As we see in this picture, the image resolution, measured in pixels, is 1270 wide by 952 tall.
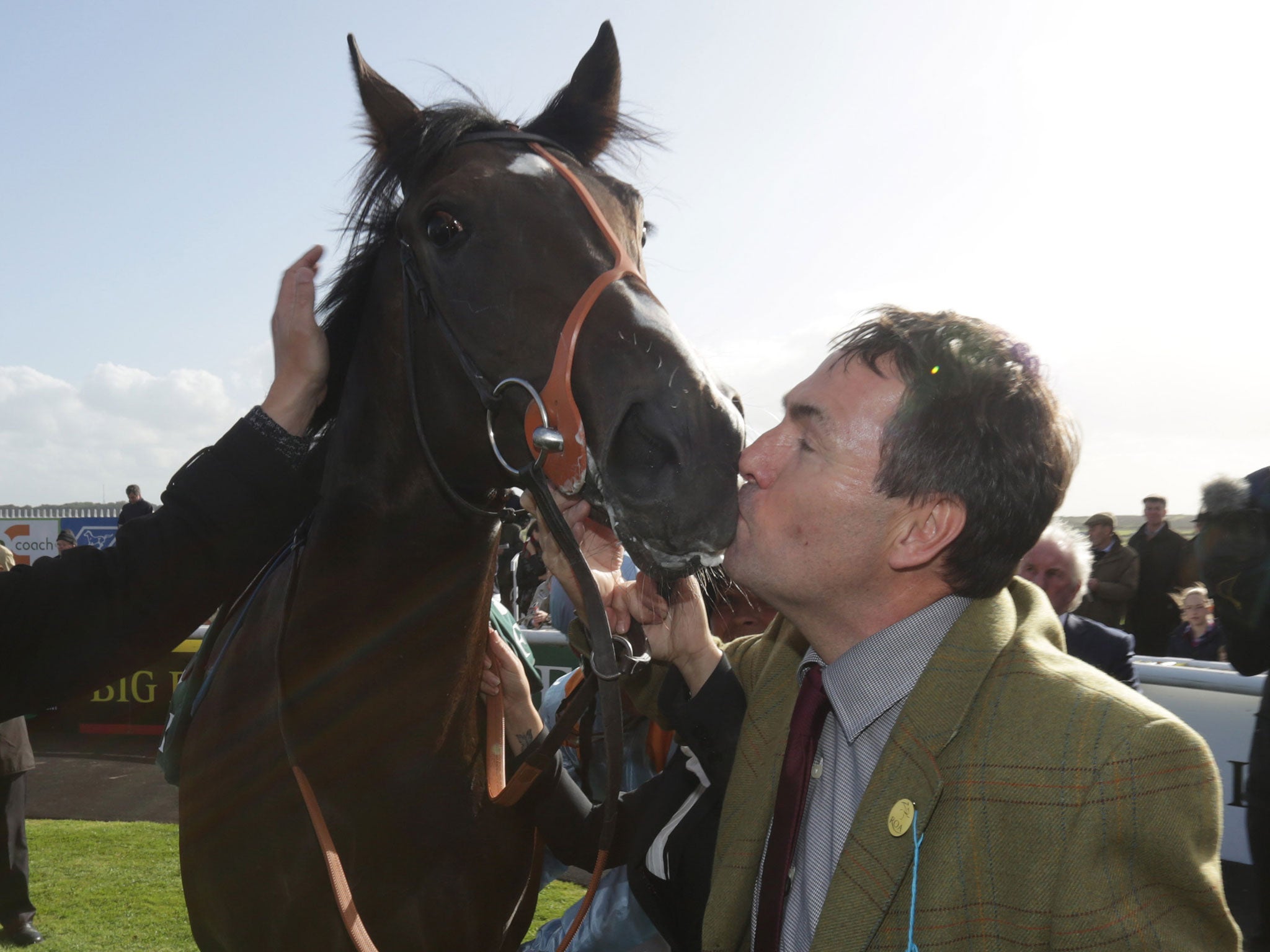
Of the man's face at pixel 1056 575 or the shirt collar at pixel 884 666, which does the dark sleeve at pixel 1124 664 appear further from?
the shirt collar at pixel 884 666

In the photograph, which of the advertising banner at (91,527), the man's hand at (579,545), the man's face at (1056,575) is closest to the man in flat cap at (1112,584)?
the man's face at (1056,575)

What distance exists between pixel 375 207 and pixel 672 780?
58.2 inches

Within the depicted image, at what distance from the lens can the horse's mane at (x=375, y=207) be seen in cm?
200

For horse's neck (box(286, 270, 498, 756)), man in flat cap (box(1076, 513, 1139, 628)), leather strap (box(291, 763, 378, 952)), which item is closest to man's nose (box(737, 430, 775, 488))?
horse's neck (box(286, 270, 498, 756))

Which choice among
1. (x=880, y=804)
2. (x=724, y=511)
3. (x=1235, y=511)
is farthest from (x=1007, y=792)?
(x=1235, y=511)

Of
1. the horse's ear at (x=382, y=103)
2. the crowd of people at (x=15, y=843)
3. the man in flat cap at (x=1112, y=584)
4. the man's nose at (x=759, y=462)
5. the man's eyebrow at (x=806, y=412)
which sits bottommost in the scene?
the crowd of people at (x=15, y=843)

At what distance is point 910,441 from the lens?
4.32 ft

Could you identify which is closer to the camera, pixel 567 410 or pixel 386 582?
pixel 567 410

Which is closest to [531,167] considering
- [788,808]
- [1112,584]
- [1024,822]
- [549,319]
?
[549,319]

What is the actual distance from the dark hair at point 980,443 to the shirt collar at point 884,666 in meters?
0.07

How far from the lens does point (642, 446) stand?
1.52m

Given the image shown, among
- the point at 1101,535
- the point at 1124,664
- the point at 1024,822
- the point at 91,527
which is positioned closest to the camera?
the point at 1024,822

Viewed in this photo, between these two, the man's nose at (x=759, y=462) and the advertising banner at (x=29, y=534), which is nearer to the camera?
the man's nose at (x=759, y=462)

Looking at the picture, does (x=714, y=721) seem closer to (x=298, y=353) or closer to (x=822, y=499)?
(x=822, y=499)
